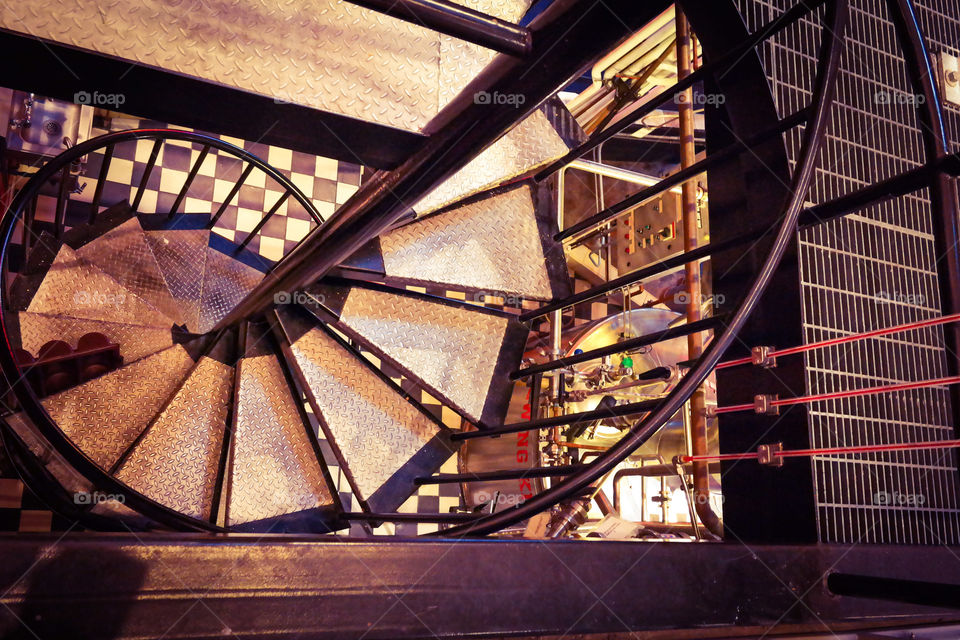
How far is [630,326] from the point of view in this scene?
382 centimetres

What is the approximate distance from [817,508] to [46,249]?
123 inches

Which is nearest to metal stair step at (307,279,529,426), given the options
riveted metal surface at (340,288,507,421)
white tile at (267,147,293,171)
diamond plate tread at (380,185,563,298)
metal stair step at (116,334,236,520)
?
riveted metal surface at (340,288,507,421)

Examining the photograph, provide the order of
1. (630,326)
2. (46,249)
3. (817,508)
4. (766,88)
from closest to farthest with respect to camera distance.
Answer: (817,508)
(766,88)
(46,249)
(630,326)

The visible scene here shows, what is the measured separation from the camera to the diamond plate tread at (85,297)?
2.98 metres

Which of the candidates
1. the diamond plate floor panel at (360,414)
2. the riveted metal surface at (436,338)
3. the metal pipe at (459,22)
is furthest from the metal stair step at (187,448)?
the metal pipe at (459,22)

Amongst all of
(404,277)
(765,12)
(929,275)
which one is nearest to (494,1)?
(765,12)

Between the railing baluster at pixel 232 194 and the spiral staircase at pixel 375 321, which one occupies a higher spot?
the railing baluster at pixel 232 194

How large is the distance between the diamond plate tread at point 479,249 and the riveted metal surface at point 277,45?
0.82 metres

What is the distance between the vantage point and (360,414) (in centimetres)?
237

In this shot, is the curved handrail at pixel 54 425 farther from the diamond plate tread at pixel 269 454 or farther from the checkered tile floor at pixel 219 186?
the checkered tile floor at pixel 219 186

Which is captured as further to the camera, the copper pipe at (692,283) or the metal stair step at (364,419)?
the metal stair step at (364,419)

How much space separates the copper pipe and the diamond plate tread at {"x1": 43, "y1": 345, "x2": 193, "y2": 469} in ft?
6.47

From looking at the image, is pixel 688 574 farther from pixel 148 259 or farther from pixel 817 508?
pixel 148 259

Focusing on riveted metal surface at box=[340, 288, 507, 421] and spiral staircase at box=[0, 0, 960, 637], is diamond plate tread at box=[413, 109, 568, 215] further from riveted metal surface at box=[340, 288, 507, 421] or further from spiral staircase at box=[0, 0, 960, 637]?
riveted metal surface at box=[340, 288, 507, 421]
